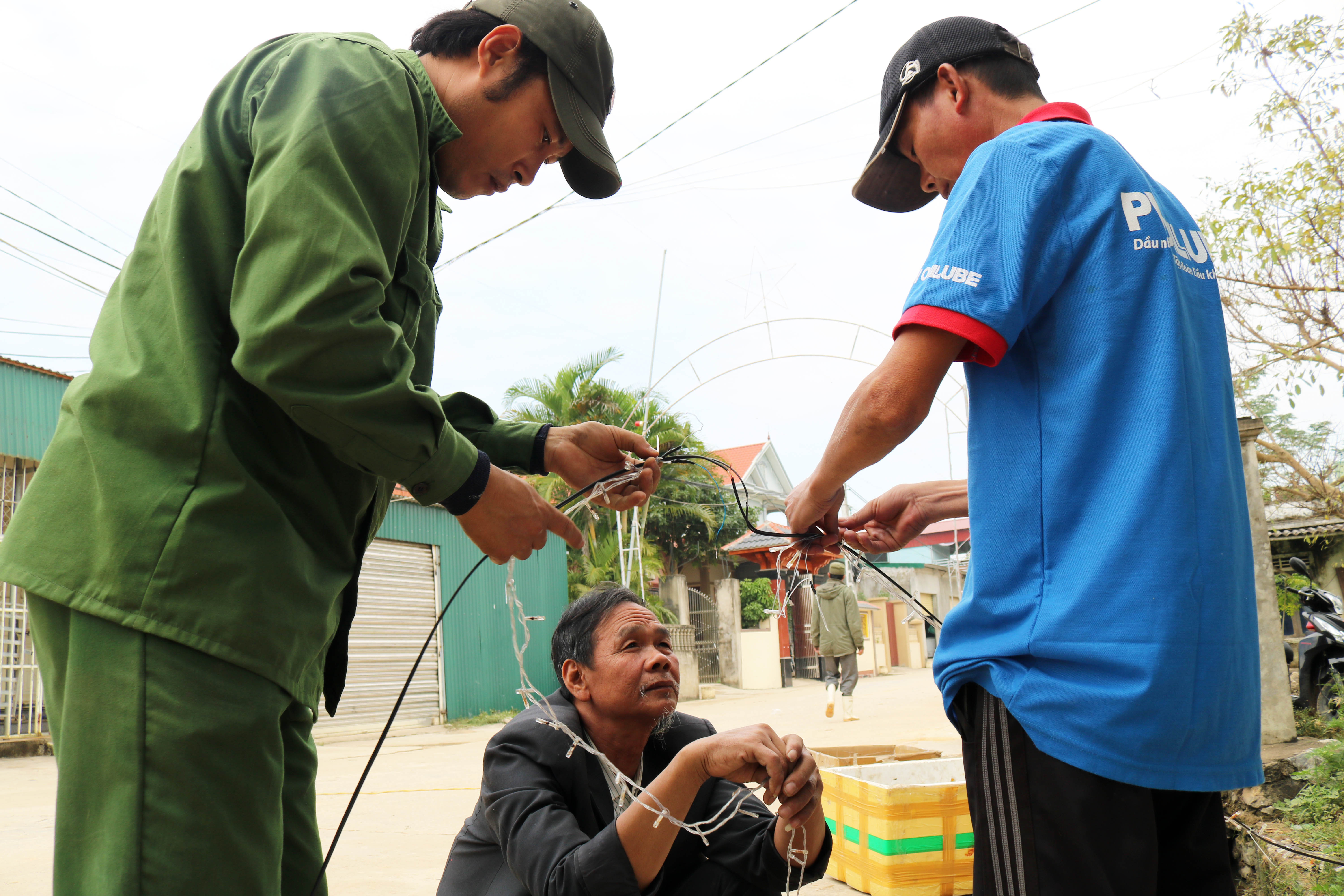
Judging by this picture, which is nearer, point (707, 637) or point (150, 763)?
point (150, 763)

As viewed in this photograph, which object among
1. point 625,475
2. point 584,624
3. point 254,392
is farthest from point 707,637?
point 254,392

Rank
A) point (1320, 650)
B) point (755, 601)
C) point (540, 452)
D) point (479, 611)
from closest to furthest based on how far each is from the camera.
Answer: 1. point (540, 452)
2. point (1320, 650)
3. point (479, 611)
4. point (755, 601)

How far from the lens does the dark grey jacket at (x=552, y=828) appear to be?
2.00 m

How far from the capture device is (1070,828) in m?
1.23

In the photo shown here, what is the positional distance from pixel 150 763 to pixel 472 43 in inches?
50.3

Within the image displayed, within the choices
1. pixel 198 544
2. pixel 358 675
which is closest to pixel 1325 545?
pixel 358 675

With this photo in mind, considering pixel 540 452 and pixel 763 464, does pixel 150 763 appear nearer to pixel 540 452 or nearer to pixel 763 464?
pixel 540 452

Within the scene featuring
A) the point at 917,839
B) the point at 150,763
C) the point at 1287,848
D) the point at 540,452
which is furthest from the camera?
the point at 1287,848

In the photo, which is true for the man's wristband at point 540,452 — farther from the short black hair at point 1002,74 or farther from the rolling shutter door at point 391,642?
the rolling shutter door at point 391,642

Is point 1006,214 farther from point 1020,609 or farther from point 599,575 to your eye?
point 599,575

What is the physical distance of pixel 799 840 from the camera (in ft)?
7.00

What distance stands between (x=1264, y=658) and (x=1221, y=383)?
17.1 ft

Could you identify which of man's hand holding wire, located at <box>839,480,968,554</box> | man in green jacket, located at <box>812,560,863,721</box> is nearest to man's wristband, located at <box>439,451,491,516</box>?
man's hand holding wire, located at <box>839,480,968,554</box>

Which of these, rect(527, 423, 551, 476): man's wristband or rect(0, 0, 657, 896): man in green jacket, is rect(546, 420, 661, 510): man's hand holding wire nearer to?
rect(527, 423, 551, 476): man's wristband
